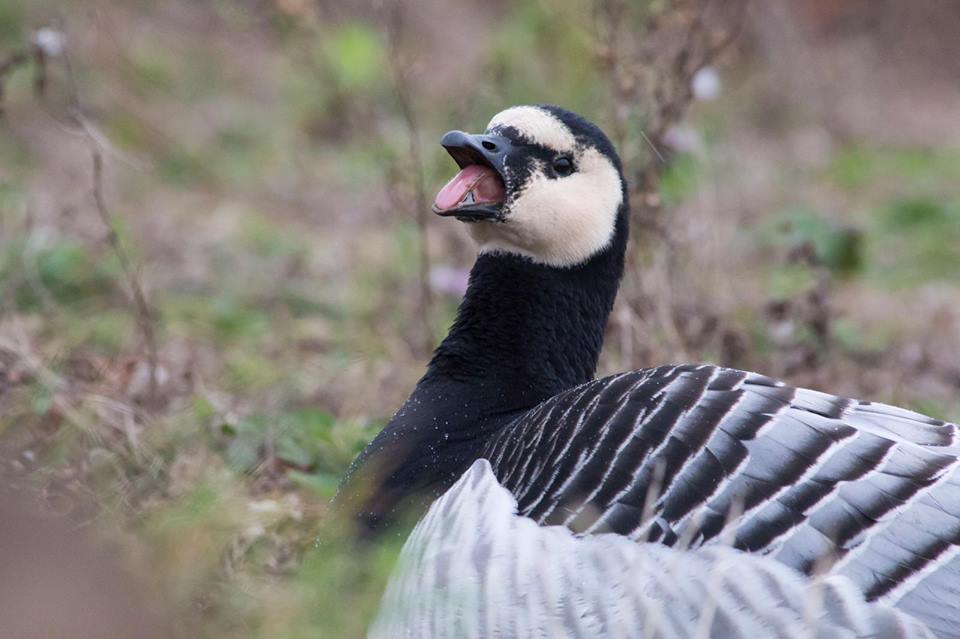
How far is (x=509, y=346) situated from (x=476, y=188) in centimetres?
46

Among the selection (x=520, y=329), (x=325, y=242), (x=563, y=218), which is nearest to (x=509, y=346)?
(x=520, y=329)

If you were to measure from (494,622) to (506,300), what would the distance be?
116 cm

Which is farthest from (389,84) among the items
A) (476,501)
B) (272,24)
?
(476,501)

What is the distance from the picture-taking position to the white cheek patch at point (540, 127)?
389 cm

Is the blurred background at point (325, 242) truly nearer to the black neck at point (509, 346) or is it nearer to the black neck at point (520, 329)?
the black neck at point (509, 346)

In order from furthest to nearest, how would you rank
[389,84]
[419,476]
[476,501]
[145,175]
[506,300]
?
1. [389,84]
2. [145,175]
3. [506,300]
4. [419,476]
5. [476,501]

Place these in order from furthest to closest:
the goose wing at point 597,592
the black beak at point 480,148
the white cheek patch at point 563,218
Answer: the white cheek patch at point 563,218
the black beak at point 480,148
the goose wing at point 597,592

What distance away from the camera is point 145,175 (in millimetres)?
9203

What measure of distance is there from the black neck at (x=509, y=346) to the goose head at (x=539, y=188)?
0.06m

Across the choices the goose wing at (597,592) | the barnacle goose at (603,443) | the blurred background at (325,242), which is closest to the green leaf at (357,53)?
the blurred background at (325,242)

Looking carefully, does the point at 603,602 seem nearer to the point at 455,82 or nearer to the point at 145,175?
the point at 145,175

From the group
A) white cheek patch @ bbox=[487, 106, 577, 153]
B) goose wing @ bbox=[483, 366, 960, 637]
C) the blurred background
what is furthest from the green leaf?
goose wing @ bbox=[483, 366, 960, 637]

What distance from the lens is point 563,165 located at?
12.9 feet

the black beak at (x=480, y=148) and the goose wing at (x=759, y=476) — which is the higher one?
the black beak at (x=480, y=148)
